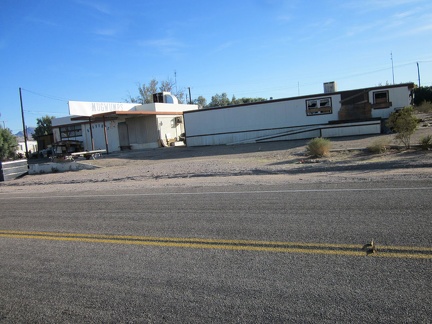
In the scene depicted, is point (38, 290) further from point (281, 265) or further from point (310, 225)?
point (310, 225)

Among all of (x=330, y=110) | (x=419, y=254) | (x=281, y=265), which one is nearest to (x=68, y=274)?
(x=281, y=265)

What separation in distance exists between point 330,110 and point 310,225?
24.4m

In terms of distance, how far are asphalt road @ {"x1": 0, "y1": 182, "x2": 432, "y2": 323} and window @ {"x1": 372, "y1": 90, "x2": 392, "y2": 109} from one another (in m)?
20.8

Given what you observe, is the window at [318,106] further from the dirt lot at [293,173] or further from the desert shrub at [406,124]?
the desert shrub at [406,124]

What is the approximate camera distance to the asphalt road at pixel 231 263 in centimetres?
362

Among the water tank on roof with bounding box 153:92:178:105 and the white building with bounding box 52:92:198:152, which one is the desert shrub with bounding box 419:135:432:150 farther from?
the water tank on roof with bounding box 153:92:178:105

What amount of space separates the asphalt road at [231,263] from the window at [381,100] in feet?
68.1

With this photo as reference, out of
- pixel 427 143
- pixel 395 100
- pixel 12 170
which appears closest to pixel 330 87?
A: pixel 395 100

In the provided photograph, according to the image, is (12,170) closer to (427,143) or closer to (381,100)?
(427,143)

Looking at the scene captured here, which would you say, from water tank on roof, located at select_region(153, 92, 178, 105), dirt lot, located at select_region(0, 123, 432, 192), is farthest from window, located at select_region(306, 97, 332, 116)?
water tank on roof, located at select_region(153, 92, 178, 105)

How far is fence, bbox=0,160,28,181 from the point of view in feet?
75.8

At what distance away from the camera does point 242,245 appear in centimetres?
546

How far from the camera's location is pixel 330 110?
2888 cm

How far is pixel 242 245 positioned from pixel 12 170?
2268 cm
